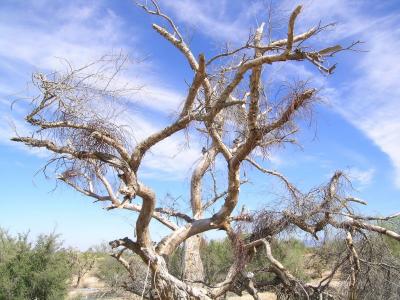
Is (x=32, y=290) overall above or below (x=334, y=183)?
below

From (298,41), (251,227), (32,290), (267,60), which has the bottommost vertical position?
(32,290)

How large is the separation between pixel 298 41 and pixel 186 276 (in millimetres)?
5923

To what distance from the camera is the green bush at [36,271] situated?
17500 millimetres

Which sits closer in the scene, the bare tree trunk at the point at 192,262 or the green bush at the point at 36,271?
the bare tree trunk at the point at 192,262

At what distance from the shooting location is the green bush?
17.5 m

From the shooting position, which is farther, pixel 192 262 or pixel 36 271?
pixel 36 271

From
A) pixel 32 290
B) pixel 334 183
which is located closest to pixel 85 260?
pixel 32 290

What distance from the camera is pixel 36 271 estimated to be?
60.1 feet

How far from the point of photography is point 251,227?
28.4ft

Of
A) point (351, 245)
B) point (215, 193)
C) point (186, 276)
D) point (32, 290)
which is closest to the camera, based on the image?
point (351, 245)

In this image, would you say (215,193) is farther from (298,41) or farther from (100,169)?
(298,41)

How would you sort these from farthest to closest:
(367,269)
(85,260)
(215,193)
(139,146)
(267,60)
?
(85,260) < (215,193) < (367,269) < (139,146) < (267,60)

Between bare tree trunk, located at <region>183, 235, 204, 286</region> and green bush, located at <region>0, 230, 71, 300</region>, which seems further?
green bush, located at <region>0, 230, 71, 300</region>

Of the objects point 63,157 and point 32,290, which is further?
point 32,290
